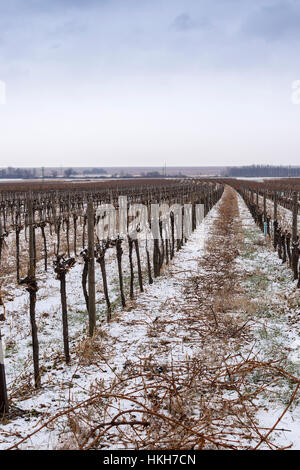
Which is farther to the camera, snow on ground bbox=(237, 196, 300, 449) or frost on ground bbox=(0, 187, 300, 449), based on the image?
snow on ground bbox=(237, 196, 300, 449)

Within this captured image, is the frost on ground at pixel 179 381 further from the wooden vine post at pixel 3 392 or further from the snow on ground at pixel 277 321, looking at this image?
the wooden vine post at pixel 3 392

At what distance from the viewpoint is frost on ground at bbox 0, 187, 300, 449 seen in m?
3.16

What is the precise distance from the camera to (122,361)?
4.63 m

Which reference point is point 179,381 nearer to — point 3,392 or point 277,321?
point 3,392

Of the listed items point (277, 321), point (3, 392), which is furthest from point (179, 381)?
point (277, 321)

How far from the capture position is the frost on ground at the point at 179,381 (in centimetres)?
316

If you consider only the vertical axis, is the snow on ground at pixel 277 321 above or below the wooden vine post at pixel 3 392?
below

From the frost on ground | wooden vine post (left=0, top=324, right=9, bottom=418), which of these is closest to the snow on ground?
the frost on ground

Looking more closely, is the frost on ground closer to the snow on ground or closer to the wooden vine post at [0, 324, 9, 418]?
the snow on ground

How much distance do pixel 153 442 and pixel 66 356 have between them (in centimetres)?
204

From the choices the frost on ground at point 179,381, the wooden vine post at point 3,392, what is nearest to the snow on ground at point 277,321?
the frost on ground at point 179,381

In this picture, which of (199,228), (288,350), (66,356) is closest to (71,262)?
(66,356)

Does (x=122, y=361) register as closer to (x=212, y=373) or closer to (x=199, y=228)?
(x=212, y=373)

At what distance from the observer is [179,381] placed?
13.4 ft
